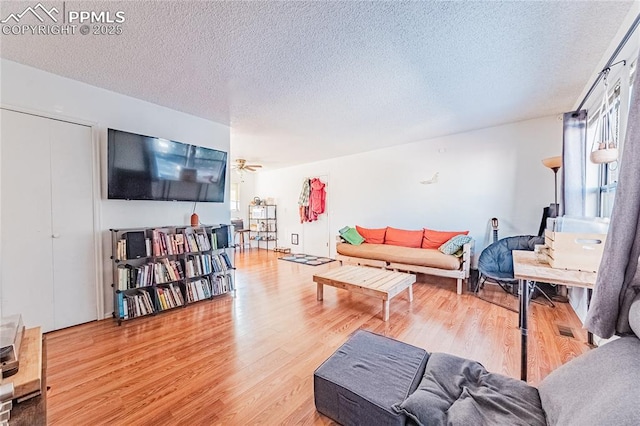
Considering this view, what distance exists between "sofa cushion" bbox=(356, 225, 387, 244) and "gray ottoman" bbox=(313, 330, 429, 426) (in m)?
3.36

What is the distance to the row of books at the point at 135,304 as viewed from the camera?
255cm

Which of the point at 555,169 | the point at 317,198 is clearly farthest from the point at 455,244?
the point at 317,198

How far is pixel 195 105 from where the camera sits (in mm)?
3004

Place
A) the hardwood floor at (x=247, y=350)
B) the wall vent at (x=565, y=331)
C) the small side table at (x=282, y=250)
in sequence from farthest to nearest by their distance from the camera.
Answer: the small side table at (x=282, y=250) → the wall vent at (x=565, y=331) → the hardwood floor at (x=247, y=350)

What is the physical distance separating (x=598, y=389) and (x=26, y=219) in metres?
3.80

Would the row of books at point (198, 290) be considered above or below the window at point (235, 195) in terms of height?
below

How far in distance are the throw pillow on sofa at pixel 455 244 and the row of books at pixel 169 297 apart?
3634 millimetres

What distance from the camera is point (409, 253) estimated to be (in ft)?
13.2

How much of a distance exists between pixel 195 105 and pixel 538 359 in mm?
4110

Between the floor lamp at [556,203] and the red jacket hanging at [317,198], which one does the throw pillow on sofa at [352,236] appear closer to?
the red jacket hanging at [317,198]

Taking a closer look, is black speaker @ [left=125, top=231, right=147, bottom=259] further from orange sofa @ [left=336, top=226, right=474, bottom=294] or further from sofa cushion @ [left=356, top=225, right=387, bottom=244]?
sofa cushion @ [left=356, top=225, right=387, bottom=244]

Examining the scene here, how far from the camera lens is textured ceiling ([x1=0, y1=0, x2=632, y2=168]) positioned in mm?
1601

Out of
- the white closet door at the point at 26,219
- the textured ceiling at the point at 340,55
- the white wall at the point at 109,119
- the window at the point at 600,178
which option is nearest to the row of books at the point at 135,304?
the white wall at the point at 109,119

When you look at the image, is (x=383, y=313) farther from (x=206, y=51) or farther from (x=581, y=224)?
(x=206, y=51)
